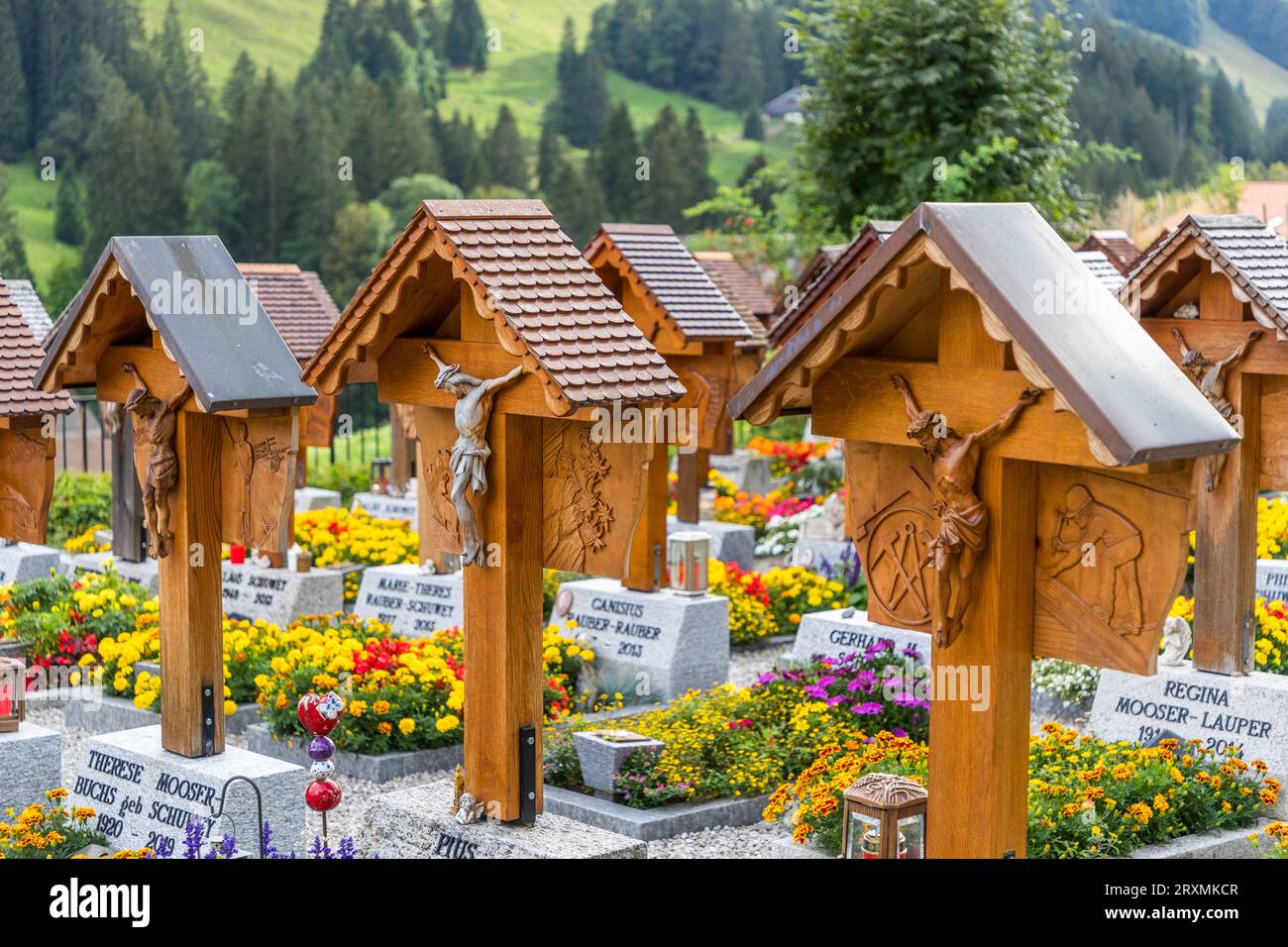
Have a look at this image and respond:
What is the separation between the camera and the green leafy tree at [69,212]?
161ft

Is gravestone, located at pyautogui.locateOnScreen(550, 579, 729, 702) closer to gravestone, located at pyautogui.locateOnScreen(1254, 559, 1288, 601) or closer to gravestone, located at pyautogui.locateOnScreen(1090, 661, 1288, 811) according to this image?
gravestone, located at pyautogui.locateOnScreen(1090, 661, 1288, 811)

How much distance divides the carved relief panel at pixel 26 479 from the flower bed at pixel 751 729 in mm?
3510

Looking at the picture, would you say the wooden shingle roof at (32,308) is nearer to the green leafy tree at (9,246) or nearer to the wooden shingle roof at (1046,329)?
the wooden shingle roof at (1046,329)

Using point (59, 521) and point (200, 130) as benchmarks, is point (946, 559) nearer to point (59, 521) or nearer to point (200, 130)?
point (59, 521)

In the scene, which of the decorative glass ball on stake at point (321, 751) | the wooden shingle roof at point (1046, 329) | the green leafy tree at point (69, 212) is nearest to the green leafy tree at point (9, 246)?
the green leafy tree at point (69, 212)

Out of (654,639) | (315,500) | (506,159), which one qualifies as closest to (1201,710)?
(654,639)

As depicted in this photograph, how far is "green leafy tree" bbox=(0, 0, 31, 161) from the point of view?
43.5 meters

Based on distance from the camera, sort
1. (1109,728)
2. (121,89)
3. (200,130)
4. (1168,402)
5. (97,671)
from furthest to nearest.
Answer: (200,130), (121,89), (97,671), (1109,728), (1168,402)

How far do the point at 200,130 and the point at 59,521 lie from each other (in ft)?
119

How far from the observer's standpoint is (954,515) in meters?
5.90

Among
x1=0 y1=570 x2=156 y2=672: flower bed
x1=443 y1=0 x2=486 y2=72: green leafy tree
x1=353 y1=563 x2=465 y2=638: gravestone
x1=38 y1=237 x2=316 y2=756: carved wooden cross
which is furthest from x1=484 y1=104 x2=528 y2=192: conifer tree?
x1=38 y1=237 x2=316 y2=756: carved wooden cross

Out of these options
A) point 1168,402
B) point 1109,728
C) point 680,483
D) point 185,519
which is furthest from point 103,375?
point 680,483

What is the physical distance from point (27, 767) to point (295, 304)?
10.4 meters

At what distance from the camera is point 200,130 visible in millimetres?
53156
